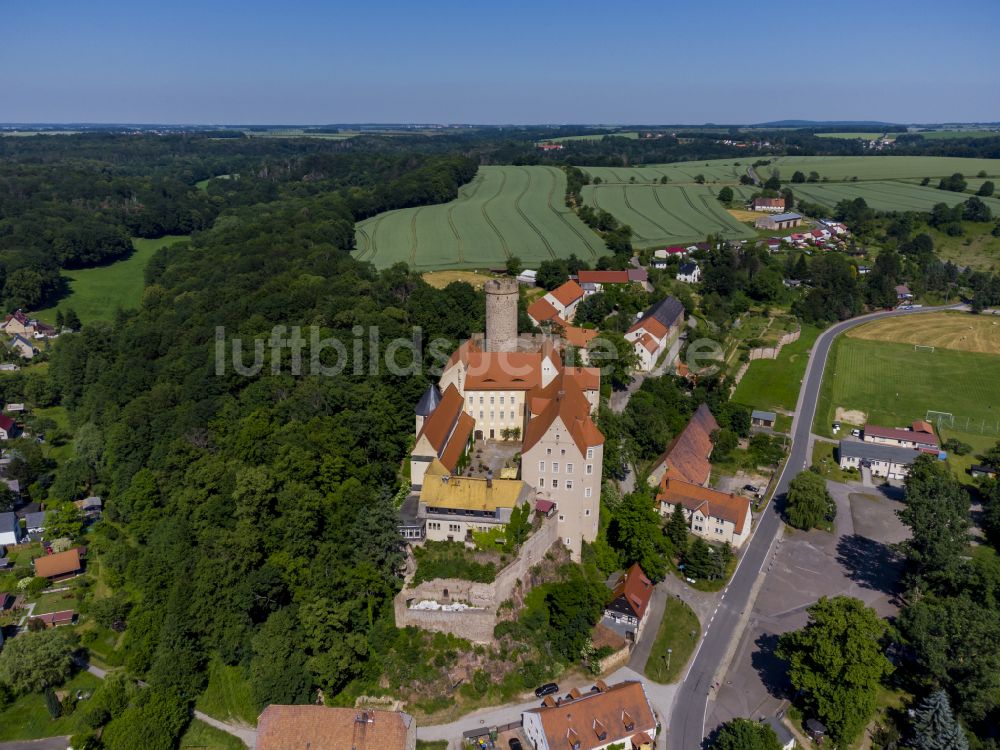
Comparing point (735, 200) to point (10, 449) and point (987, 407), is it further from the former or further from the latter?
point (10, 449)

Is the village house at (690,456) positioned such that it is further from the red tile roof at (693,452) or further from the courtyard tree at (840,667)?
the courtyard tree at (840,667)

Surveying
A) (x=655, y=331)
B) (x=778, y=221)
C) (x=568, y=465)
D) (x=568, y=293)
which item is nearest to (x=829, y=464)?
(x=655, y=331)

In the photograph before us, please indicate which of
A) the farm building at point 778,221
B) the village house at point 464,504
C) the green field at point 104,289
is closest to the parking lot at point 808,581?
the village house at point 464,504

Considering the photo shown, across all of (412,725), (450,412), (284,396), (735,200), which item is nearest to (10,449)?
(284,396)

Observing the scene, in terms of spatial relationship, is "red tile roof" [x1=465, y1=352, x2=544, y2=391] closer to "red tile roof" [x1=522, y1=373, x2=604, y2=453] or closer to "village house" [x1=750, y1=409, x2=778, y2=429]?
"red tile roof" [x1=522, y1=373, x2=604, y2=453]

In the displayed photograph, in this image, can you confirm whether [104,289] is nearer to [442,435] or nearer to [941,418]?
[442,435]

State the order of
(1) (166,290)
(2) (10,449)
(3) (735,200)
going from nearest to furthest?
(2) (10,449), (1) (166,290), (3) (735,200)

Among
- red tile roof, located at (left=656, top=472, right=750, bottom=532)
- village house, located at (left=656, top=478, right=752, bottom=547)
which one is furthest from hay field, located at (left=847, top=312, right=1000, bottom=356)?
village house, located at (left=656, top=478, right=752, bottom=547)
